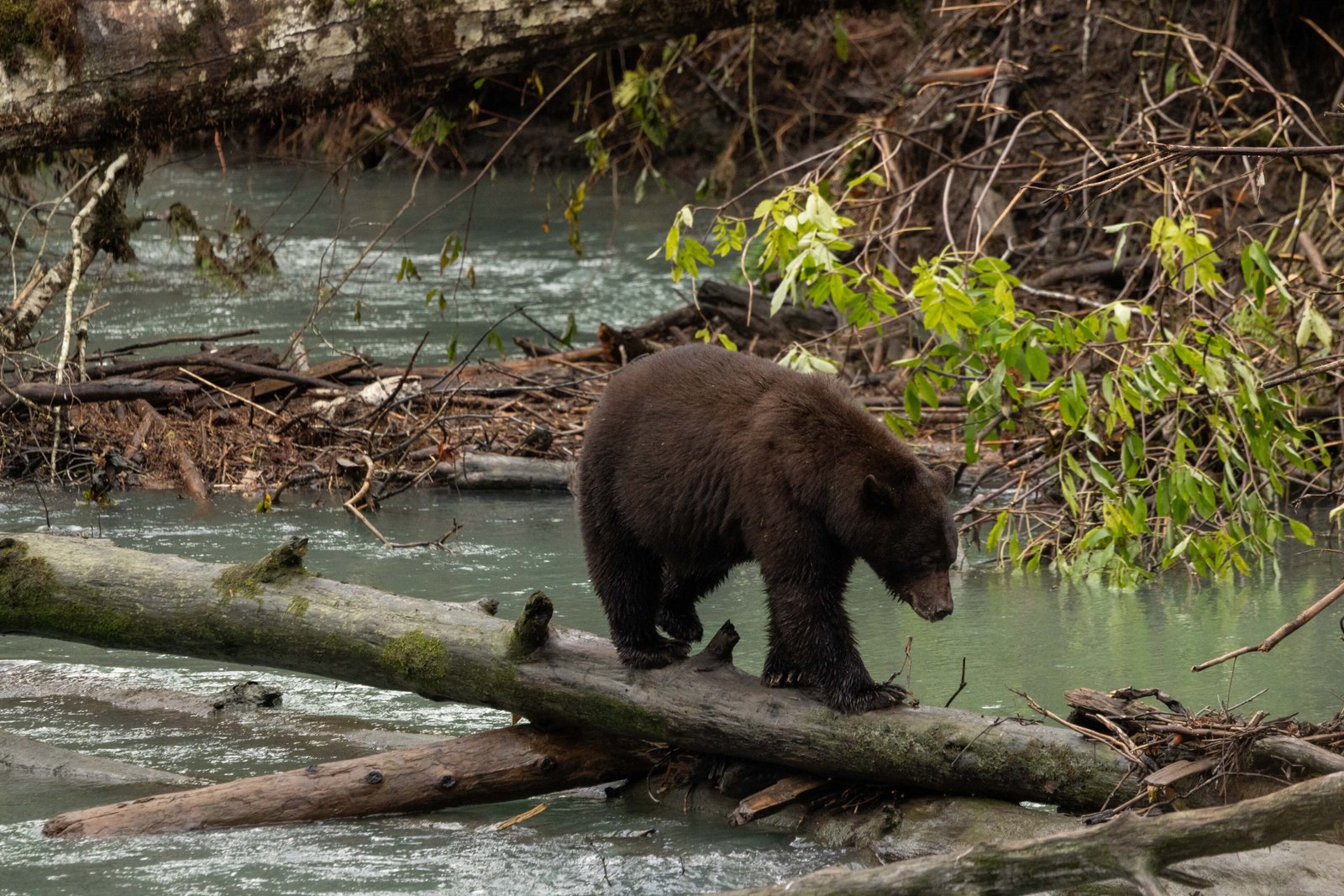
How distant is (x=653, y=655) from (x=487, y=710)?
132 cm

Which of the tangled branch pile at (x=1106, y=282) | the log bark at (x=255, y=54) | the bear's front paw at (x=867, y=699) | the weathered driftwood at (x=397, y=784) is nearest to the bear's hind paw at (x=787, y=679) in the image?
the bear's front paw at (x=867, y=699)

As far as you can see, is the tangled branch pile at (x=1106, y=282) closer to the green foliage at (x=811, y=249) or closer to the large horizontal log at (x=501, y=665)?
the green foliage at (x=811, y=249)

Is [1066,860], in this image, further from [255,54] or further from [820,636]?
[255,54]

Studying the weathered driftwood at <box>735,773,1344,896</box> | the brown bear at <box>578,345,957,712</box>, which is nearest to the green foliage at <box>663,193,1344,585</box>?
the brown bear at <box>578,345,957,712</box>

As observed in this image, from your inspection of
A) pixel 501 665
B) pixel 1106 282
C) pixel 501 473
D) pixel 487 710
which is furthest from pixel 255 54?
pixel 1106 282

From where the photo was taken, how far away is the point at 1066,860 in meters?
3.41

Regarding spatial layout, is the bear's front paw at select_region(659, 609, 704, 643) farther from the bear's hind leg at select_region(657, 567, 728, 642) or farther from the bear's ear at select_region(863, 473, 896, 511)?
the bear's ear at select_region(863, 473, 896, 511)

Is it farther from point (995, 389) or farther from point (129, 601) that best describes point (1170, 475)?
point (129, 601)

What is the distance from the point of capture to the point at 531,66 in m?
7.54

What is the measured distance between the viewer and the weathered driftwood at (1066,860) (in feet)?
11.1

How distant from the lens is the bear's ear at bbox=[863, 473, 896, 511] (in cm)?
459

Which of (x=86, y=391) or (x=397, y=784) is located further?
(x=86, y=391)

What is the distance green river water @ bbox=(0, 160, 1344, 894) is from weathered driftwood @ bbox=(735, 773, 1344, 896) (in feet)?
3.19

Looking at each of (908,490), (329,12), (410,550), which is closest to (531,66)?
(329,12)
